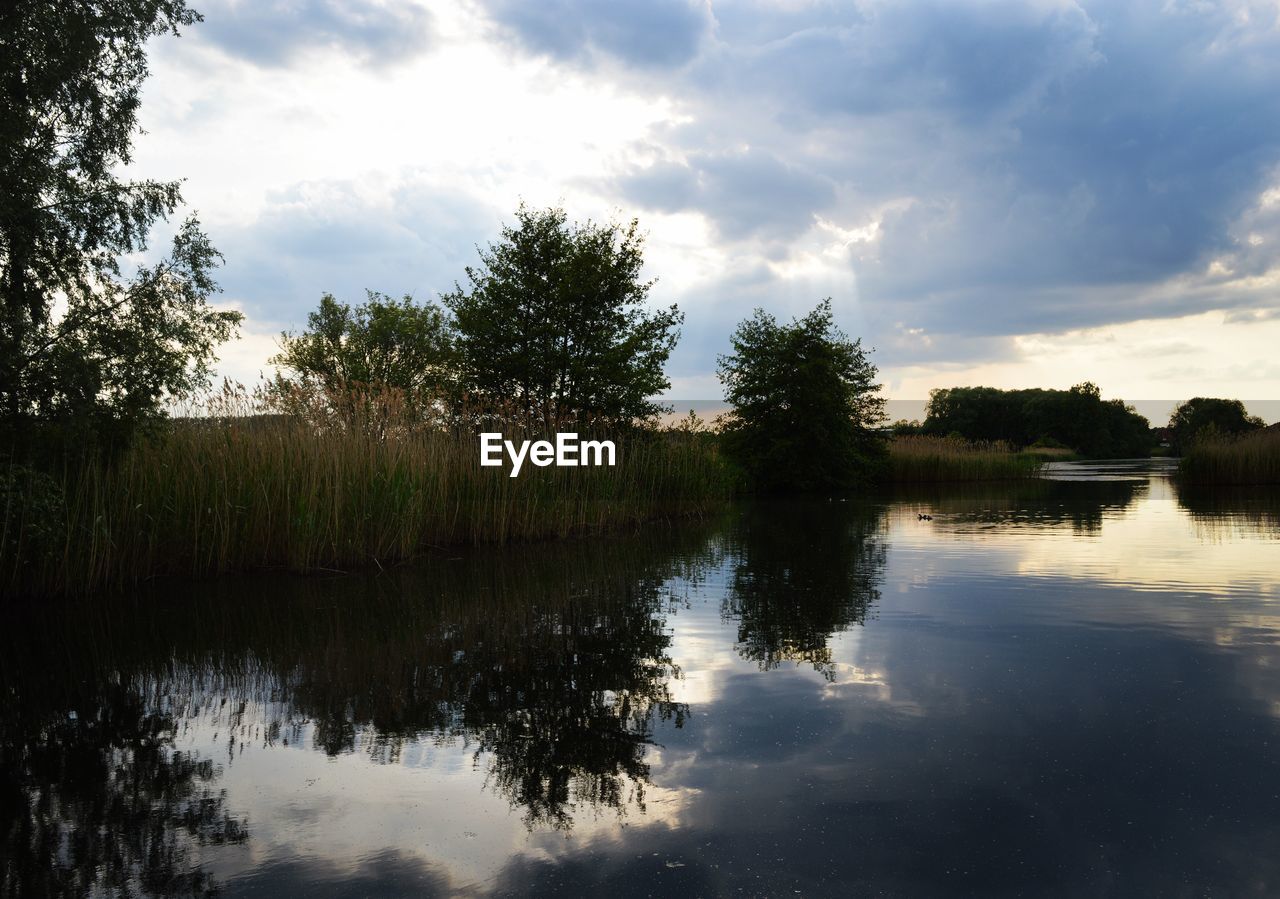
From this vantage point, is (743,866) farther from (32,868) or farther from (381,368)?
(381,368)

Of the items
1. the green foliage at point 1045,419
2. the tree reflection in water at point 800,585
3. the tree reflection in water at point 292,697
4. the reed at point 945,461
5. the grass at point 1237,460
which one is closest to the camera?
the tree reflection in water at point 292,697

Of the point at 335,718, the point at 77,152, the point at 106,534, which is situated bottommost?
the point at 335,718

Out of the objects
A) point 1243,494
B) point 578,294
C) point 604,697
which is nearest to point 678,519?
point 578,294

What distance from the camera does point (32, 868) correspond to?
3014mm

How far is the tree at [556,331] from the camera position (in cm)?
1981

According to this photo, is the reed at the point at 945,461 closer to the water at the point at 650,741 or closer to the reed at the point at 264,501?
the reed at the point at 264,501

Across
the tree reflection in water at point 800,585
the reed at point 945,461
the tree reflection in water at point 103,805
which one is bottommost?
the tree reflection in water at point 103,805

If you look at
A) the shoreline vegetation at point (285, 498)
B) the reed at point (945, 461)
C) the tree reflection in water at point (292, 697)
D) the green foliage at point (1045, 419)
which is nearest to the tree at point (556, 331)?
the shoreline vegetation at point (285, 498)

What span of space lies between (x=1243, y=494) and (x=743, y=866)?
28.3 meters

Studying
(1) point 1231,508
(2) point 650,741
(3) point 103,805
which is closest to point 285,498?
(3) point 103,805

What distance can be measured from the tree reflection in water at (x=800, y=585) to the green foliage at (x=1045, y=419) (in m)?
106

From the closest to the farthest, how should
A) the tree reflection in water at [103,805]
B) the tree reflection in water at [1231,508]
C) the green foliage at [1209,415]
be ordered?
the tree reflection in water at [103,805], the tree reflection in water at [1231,508], the green foliage at [1209,415]

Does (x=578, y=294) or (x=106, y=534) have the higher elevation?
(x=578, y=294)

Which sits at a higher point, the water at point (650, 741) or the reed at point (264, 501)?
the reed at point (264, 501)
